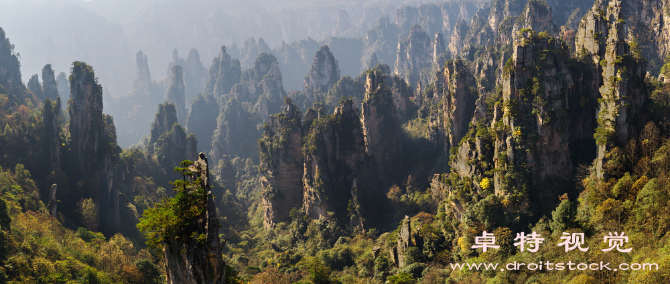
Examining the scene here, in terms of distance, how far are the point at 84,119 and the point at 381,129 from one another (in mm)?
54259

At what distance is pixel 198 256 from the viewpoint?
1842 cm

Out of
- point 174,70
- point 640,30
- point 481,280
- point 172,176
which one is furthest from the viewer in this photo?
point 174,70

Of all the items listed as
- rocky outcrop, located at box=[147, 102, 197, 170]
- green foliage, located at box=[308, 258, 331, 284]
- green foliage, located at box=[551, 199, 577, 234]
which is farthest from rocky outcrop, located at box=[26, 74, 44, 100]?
green foliage, located at box=[551, 199, 577, 234]

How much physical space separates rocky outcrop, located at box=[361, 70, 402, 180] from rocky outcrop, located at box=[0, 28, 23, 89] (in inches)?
2998

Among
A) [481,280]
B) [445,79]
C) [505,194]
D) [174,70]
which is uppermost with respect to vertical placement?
[174,70]

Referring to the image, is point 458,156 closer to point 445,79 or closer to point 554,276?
point 554,276

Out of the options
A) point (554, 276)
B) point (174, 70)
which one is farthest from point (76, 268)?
point (174, 70)

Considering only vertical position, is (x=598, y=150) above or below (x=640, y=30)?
below

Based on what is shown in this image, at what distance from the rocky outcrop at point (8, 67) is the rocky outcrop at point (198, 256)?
9316 centimetres

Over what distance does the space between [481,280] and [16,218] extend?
47.6m

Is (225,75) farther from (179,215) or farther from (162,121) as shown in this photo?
(179,215)

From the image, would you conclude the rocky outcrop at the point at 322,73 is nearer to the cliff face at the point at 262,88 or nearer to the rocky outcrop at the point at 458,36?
the cliff face at the point at 262,88

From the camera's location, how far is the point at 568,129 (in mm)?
42406

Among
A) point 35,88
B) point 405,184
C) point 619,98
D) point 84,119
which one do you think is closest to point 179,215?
point 619,98
